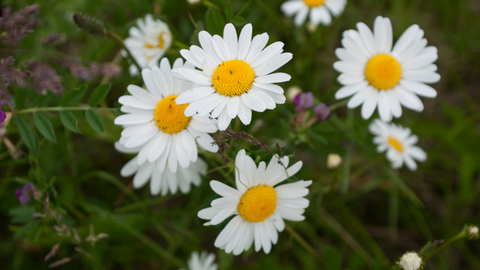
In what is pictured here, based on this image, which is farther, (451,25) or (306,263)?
(451,25)

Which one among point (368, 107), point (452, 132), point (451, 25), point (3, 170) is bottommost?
point (3, 170)

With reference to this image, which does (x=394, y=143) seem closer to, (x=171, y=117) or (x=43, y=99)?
(x=171, y=117)

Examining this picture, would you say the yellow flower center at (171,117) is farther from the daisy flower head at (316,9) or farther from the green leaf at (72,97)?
the daisy flower head at (316,9)

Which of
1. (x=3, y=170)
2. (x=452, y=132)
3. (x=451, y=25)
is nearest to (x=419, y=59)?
(x=452, y=132)

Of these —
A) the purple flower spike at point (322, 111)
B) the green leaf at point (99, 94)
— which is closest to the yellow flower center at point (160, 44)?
the green leaf at point (99, 94)

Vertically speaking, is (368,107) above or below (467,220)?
below

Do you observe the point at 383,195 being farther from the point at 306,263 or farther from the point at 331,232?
the point at 306,263

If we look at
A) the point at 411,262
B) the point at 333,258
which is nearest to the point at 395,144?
the point at 333,258
